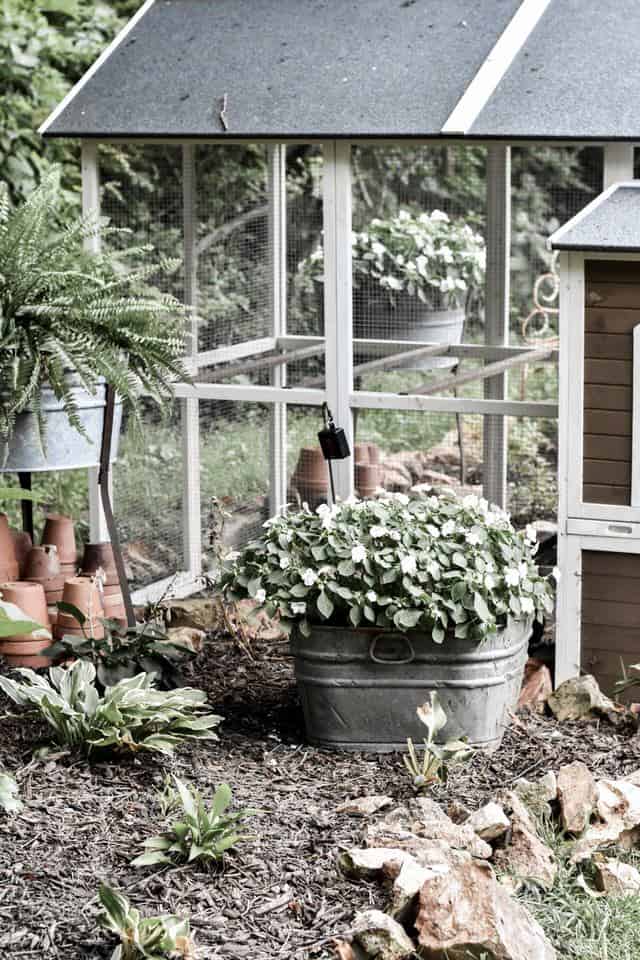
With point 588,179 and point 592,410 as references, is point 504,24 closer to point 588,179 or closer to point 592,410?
point 592,410

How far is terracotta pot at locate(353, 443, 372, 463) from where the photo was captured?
15.6 ft

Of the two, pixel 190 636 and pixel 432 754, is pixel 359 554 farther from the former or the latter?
pixel 190 636

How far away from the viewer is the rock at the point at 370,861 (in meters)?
2.71

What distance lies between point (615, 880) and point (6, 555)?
6.96 ft

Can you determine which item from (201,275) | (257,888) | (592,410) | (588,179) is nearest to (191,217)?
(201,275)

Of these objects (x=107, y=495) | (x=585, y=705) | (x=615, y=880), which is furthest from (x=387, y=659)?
(x=107, y=495)

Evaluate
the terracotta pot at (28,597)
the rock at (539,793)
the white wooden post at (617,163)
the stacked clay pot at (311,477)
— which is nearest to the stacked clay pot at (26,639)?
the terracotta pot at (28,597)

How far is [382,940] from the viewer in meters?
2.47

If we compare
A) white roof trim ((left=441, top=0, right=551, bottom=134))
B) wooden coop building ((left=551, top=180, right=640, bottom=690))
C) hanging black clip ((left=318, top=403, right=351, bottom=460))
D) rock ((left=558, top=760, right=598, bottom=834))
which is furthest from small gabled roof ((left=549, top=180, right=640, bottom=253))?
rock ((left=558, top=760, right=598, bottom=834))

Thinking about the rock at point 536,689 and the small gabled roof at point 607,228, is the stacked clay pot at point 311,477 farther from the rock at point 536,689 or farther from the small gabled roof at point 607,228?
the small gabled roof at point 607,228

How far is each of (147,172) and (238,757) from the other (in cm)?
265

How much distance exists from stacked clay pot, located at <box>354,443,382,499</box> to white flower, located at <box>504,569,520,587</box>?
1.27 metres

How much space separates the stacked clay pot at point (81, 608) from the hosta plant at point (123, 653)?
0.17m

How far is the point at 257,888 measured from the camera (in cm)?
275
